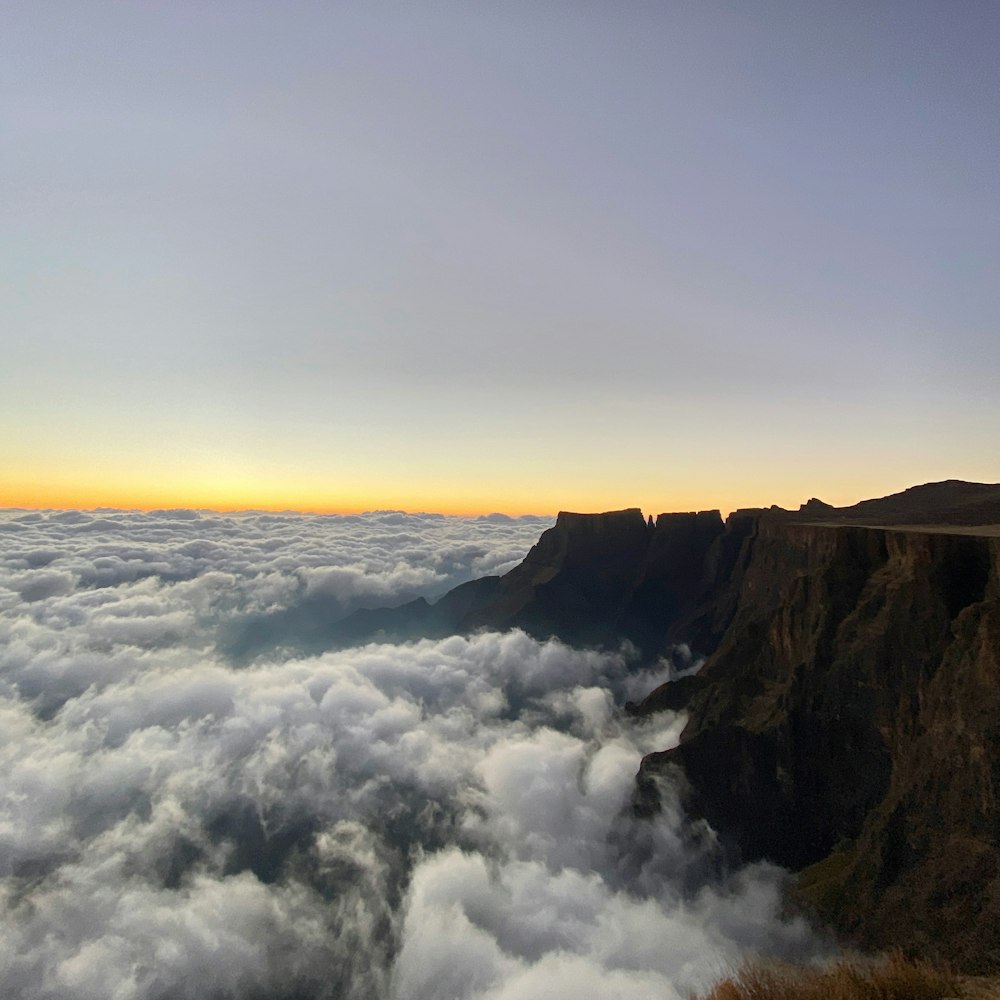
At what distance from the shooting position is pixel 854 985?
12.5m

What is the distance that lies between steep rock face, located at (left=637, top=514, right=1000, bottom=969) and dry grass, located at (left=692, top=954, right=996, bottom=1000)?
892 inches

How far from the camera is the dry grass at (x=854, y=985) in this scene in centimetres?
1237

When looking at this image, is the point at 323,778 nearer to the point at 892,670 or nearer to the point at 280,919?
the point at 280,919

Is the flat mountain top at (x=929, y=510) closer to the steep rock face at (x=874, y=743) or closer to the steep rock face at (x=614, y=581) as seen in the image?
the steep rock face at (x=874, y=743)

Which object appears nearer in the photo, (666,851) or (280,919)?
(666,851)

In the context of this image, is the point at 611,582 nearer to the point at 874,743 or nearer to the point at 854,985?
the point at 874,743

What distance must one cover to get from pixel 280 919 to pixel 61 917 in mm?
36695

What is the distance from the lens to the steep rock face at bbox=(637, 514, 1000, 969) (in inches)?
1268

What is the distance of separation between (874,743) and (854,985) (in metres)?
38.0

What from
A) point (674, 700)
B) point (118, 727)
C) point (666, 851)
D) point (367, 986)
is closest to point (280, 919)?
point (367, 986)

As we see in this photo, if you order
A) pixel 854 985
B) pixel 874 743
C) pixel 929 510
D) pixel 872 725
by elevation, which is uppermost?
pixel 929 510

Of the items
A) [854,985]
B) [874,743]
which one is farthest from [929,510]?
[854,985]

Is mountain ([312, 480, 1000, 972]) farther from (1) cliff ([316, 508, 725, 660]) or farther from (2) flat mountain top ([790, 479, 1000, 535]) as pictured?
(1) cliff ([316, 508, 725, 660])

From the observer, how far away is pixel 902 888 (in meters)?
34.7
